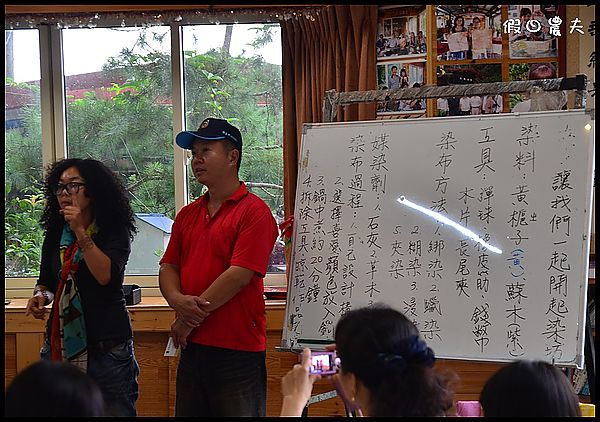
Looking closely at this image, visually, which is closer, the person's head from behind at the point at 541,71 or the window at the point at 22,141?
the person's head from behind at the point at 541,71

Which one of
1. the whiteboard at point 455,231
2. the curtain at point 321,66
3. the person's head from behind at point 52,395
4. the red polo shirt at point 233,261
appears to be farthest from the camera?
the curtain at point 321,66

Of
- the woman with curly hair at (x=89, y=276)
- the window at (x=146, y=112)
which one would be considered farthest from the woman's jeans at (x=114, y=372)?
the window at (x=146, y=112)

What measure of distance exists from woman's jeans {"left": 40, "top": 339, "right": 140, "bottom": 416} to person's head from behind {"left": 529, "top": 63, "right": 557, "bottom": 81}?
6.54ft

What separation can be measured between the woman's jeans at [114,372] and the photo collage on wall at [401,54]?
5.31 ft

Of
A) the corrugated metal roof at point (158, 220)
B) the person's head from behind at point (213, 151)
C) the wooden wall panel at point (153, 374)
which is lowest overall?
the wooden wall panel at point (153, 374)

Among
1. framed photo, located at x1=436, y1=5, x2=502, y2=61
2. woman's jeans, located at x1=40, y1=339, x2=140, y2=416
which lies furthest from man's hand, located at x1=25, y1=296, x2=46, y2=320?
framed photo, located at x1=436, y1=5, x2=502, y2=61

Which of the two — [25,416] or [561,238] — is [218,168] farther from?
[25,416]

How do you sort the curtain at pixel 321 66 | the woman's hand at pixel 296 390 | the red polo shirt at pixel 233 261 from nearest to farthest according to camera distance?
the woman's hand at pixel 296 390 → the red polo shirt at pixel 233 261 → the curtain at pixel 321 66

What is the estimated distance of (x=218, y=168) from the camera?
2529mm

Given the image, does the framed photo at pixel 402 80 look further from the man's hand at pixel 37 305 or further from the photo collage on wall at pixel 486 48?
the man's hand at pixel 37 305

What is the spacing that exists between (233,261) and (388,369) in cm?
99

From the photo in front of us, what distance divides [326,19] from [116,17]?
992mm

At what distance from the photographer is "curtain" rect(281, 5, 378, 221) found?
131 inches

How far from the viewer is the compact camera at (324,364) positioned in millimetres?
1761
